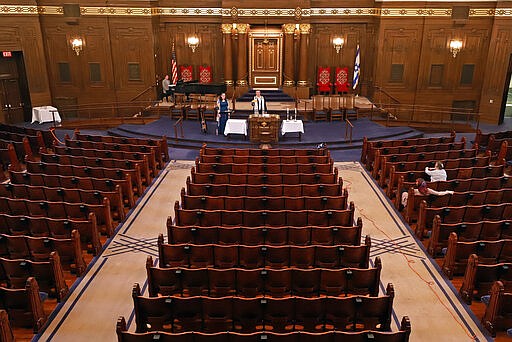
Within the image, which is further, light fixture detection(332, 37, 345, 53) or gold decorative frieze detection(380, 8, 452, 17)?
light fixture detection(332, 37, 345, 53)

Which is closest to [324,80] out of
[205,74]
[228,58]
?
[228,58]

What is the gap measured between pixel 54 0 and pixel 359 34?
1326 centimetres

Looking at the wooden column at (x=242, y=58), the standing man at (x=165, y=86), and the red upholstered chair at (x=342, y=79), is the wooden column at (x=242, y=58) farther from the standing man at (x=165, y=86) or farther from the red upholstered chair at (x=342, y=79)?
the red upholstered chair at (x=342, y=79)

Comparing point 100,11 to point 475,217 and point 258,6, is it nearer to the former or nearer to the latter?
point 258,6

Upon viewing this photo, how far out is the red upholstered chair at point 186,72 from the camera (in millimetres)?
20094

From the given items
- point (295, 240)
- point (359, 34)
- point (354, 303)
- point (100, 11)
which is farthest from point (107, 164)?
point (359, 34)

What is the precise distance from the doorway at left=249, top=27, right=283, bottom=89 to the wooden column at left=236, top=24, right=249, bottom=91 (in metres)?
0.38

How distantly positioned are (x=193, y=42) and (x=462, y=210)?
1435cm

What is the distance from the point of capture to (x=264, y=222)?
7.81m

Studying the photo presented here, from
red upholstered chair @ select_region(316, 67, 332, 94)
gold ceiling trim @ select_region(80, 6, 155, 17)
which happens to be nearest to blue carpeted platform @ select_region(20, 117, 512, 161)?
red upholstered chair @ select_region(316, 67, 332, 94)

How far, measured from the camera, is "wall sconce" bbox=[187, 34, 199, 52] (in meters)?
19.1

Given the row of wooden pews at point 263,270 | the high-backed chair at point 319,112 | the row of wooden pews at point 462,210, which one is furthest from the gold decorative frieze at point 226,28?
the row of wooden pews at point 263,270

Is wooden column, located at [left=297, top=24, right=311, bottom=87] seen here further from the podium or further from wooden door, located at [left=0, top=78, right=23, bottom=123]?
wooden door, located at [left=0, top=78, right=23, bottom=123]

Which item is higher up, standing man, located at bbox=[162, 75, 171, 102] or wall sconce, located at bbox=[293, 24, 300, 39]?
wall sconce, located at bbox=[293, 24, 300, 39]
